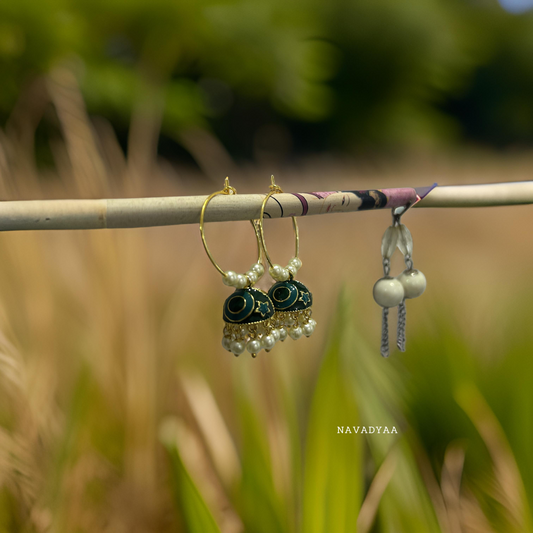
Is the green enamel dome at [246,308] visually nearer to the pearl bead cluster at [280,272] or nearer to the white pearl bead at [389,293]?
the pearl bead cluster at [280,272]

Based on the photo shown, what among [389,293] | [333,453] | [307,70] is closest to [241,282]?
[389,293]

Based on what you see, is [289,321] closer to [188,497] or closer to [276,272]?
[276,272]

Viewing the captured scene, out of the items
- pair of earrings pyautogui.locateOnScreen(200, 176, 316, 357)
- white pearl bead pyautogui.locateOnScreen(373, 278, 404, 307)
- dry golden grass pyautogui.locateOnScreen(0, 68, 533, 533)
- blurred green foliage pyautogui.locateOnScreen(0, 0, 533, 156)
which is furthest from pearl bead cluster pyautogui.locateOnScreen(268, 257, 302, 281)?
blurred green foliage pyautogui.locateOnScreen(0, 0, 533, 156)

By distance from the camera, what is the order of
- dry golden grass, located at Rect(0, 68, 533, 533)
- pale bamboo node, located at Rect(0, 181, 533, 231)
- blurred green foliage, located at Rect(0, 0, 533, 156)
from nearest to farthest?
pale bamboo node, located at Rect(0, 181, 533, 231), dry golden grass, located at Rect(0, 68, 533, 533), blurred green foliage, located at Rect(0, 0, 533, 156)

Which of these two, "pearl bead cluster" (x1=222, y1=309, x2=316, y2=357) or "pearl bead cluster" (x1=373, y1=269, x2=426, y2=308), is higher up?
"pearl bead cluster" (x1=373, y1=269, x2=426, y2=308)

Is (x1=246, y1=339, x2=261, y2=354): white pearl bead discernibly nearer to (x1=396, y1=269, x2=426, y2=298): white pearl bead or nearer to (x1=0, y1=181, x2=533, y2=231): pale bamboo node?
(x1=0, y1=181, x2=533, y2=231): pale bamboo node

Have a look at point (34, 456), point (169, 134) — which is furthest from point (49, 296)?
point (169, 134)

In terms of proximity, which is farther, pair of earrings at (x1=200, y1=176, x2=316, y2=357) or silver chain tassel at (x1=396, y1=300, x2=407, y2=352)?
silver chain tassel at (x1=396, y1=300, x2=407, y2=352)
